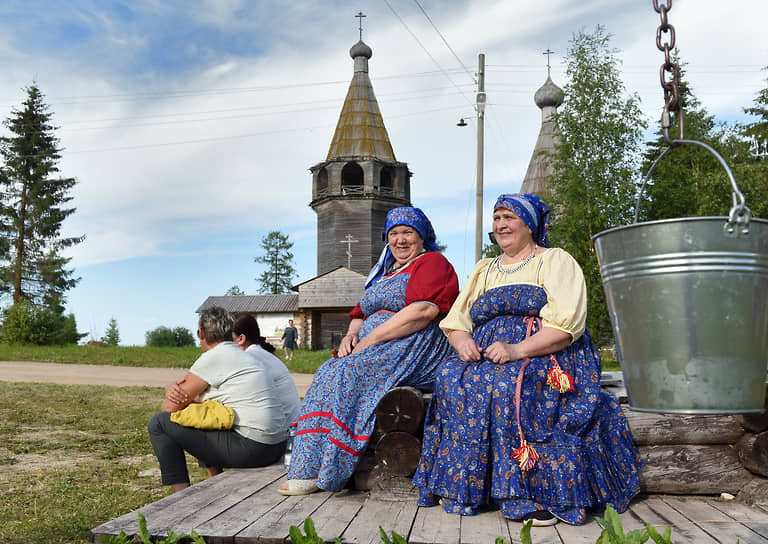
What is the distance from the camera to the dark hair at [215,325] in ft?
13.4

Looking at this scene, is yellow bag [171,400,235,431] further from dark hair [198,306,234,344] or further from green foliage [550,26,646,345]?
green foliage [550,26,646,345]

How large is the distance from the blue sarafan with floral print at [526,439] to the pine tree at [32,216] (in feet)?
117

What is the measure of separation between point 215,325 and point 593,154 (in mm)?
18592

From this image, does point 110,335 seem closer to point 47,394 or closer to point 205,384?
point 47,394

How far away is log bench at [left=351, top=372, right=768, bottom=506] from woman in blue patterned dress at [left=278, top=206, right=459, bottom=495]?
14 cm

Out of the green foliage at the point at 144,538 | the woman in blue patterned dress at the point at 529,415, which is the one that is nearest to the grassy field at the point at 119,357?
the woman in blue patterned dress at the point at 529,415

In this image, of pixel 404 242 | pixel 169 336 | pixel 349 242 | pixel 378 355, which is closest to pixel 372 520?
pixel 378 355

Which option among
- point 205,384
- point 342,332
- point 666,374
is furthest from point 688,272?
point 342,332

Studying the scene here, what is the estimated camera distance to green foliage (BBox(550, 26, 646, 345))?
64.7 ft

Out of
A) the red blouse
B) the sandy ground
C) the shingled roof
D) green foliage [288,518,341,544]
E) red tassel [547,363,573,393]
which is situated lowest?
the sandy ground

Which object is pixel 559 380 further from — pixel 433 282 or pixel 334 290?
pixel 334 290

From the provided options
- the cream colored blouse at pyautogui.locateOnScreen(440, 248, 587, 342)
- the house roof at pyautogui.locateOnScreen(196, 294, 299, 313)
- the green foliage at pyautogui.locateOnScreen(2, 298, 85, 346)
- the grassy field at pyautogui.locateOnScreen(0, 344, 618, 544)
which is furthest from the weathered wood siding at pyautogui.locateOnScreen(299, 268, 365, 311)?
the cream colored blouse at pyautogui.locateOnScreen(440, 248, 587, 342)

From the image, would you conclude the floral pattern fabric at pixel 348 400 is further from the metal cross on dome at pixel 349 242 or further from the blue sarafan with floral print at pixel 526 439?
the metal cross on dome at pixel 349 242

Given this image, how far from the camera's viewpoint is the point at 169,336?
42.5 meters
